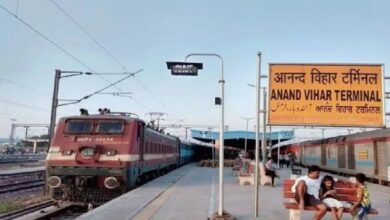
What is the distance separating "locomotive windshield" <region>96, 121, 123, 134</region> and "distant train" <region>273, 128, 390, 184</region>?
31.9 ft

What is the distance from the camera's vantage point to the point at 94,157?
15.4 metres

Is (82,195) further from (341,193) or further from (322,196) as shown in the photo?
(341,193)

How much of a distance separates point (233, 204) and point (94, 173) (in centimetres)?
490

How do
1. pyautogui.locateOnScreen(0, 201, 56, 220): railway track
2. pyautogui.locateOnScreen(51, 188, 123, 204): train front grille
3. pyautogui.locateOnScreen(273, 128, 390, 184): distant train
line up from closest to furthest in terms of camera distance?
pyautogui.locateOnScreen(0, 201, 56, 220): railway track < pyautogui.locateOnScreen(51, 188, 123, 204): train front grille < pyautogui.locateOnScreen(273, 128, 390, 184): distant train

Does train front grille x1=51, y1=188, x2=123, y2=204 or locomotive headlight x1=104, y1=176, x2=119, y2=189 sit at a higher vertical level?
locomotive headlight x1=104, y1=176, x2=119, y2=189

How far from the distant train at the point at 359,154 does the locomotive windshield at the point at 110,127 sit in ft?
31.9

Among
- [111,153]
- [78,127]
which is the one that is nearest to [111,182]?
[111,153]

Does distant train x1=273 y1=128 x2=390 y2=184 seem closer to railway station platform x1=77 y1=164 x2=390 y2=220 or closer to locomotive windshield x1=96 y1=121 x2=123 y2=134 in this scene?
railway station platform x1=77 y1=164 x2=390 y2=220

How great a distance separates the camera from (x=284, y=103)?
37.6ft

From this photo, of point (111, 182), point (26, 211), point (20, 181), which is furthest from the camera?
point (20, 181)

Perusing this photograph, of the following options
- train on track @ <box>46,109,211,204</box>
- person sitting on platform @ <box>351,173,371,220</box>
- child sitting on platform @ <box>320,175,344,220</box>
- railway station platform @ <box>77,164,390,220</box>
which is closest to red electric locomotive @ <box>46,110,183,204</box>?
train on track @ <box>46,109,211,204</box>

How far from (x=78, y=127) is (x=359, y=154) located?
15087 mm

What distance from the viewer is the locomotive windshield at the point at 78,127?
52.8 ft

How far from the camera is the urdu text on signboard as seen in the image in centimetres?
1142
